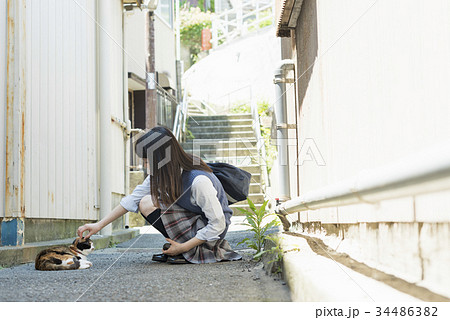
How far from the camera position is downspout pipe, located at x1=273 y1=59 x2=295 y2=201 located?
16.5 ft

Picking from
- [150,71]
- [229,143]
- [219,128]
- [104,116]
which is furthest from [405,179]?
[219,128]

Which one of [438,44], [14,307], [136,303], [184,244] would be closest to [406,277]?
[438,44]

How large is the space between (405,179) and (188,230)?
96.4 inches

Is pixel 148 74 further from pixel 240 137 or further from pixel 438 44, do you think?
pixel 438 44

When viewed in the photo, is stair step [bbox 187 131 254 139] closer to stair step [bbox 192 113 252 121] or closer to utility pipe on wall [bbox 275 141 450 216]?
stair step [bbox 192 113 252 121]

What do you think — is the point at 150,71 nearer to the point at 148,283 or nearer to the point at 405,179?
the point at 148,283

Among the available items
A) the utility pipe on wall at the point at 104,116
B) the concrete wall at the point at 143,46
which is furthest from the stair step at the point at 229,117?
the utility pipe on wall at the point at 104,116

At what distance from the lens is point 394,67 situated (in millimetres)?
1858

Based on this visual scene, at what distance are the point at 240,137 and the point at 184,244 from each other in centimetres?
892

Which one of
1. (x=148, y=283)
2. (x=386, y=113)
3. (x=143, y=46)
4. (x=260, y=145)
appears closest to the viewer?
(x=386, y=113)

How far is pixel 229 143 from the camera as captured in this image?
37.6ft

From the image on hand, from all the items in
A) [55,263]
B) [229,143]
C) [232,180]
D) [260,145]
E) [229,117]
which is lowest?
[55,263]

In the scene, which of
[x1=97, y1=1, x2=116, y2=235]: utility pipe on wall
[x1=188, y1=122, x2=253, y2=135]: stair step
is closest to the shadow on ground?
[x1=97, y1=1, x2=116, y2=235]: utility pipe on wall

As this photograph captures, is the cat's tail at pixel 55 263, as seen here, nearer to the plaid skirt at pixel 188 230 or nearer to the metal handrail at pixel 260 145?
the plaid skirt at pixel 188 230
